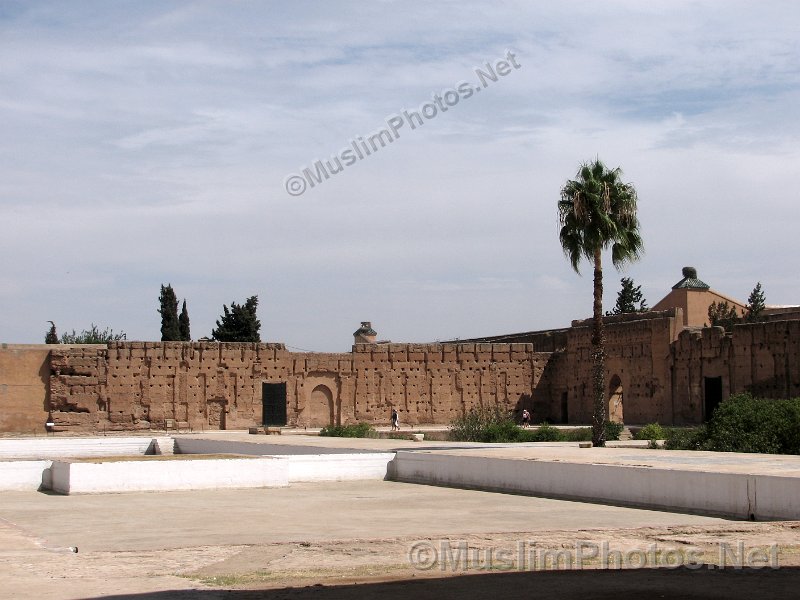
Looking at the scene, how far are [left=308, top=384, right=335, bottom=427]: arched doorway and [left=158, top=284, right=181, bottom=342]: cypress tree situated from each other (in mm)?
16629

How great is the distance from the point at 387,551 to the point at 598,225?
52.1 ft

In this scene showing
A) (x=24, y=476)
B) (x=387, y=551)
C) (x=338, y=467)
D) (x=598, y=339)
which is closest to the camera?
(x=387, y=551)

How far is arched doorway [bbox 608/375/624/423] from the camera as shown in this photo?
40.5 metres

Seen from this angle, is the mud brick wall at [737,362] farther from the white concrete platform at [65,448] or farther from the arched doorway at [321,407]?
the white concrete platform at [65,448]

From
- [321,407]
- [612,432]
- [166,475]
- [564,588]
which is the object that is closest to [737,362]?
[612,432]

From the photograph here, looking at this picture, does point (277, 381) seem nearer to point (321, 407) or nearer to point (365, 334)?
point (321, 407)

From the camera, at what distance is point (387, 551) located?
11430mm

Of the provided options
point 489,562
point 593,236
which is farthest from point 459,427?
point 489,562

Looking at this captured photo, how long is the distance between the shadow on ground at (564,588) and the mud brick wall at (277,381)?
30.4 m

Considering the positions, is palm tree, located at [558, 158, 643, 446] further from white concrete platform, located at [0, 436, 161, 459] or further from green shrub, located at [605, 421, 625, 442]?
white concrete platform, located at [0, 436, 161, 459]

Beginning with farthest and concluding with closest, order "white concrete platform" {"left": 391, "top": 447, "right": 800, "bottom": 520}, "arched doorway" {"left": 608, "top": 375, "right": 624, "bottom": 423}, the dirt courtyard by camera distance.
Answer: "arched doorway" {"left": 608, "top": 375, "right": 624, "bottom": 423} → "white concrete platform" {"left": 391, "top": 447, "right": 800, "bottom": 520} → the dirt courtyard

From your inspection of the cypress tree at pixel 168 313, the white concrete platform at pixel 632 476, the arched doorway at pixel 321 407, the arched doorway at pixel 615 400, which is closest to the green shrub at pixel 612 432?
the white concrete platform at pixel 632 476

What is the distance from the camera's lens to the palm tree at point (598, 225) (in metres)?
26.0

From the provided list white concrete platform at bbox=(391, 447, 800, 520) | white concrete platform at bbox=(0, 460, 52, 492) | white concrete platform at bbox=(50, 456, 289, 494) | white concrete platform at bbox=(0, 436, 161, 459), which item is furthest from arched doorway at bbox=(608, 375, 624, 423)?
white concrete platform at bbox=(0, 460, 52, 492)
